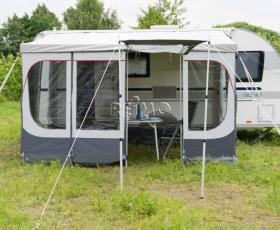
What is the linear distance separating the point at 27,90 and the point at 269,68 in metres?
4.59

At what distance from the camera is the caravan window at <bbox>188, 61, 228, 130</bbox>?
779 cm

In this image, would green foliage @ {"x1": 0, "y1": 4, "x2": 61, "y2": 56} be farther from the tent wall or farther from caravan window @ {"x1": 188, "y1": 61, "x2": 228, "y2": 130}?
caravan window @ {"x1": 188, "y1": 61, "x2": 228, "y2": 130}

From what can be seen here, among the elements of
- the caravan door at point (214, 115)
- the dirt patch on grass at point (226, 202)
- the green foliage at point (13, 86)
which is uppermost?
the caravan door at point (214, 115)

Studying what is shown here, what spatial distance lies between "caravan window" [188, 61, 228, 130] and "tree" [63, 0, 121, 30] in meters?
35.2

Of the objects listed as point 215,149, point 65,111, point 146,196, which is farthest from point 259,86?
point 146,196

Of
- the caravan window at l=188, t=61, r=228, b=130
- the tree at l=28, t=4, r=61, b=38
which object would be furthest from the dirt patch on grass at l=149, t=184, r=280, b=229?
the tree at l=28, t=4, r=61, b=38

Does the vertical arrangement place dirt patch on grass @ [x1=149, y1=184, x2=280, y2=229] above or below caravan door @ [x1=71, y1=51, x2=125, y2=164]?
below

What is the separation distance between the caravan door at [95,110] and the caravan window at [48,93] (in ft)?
0.71

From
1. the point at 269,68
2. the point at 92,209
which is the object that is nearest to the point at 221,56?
the point at 269,68

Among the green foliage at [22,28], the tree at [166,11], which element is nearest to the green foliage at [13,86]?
the tree at [166,11]

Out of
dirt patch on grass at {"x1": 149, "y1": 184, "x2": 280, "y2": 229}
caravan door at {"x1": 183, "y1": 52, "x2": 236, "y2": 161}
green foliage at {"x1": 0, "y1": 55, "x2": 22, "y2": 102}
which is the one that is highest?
caravan door at {"x1": 183, "y1": 52, "x2": 236, "y2": 161}

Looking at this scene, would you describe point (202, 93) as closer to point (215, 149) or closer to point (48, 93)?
point (215, 149)

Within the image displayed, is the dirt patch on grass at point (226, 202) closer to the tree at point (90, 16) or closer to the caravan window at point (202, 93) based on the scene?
the caravan window at point (202, 93)

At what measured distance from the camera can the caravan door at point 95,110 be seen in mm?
7664
